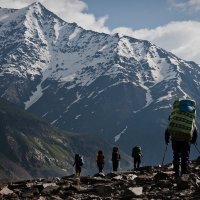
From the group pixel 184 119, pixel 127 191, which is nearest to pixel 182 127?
pixel 184 119

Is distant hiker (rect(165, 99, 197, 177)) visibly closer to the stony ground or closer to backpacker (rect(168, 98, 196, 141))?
backpacker (rect(168, 98, 196, 141))

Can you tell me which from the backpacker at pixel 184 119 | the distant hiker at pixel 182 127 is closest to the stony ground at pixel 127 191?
the distant hiker at pixel 182 127

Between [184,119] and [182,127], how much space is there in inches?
11.2

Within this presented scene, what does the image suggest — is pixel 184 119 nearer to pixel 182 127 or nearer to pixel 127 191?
pixel 182 127

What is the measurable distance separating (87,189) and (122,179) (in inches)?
149

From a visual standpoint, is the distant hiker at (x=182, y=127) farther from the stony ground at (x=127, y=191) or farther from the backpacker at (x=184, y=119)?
the stony ground at (x=127, y=191)

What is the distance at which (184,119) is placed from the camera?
18062 millimetres

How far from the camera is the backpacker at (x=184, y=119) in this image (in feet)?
59.1

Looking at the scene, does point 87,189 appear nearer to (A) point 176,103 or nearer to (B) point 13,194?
(B) point 13,194

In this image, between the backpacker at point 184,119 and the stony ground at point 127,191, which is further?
the backpacker at point 184,119

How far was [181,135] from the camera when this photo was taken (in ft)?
59.7

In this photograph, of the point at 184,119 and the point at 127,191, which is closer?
the point at 127,191

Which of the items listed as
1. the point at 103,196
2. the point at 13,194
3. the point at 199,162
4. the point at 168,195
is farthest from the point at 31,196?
the point at 199,162

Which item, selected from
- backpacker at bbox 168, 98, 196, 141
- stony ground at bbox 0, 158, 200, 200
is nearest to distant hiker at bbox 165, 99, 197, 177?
backpacker at bbox 168, 98, 196, 141
